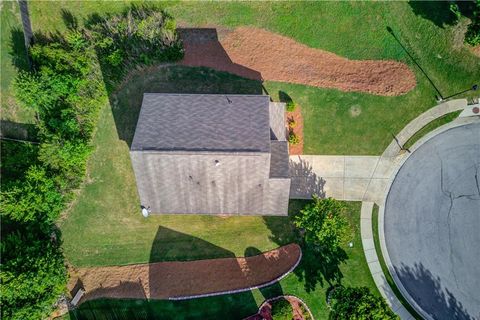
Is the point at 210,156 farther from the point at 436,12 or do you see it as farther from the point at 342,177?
the point at 436,12

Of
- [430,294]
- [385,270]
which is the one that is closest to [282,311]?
[385,270]

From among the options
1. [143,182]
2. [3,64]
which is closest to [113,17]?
[3,64]

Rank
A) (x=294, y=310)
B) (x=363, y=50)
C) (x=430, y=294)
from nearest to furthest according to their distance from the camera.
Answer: (x=430, y=294), (x=294, y=310), (x=363, y=50)

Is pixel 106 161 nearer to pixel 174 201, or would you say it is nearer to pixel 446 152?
pixel 174 201

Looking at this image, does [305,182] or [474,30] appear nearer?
[474,30]

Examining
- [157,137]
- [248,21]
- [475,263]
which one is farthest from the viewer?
[248,21]

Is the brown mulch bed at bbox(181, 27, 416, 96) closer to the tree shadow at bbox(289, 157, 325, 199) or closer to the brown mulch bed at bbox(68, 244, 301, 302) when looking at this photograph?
the tree shadow at bbox(289, 157, 325, 199)
